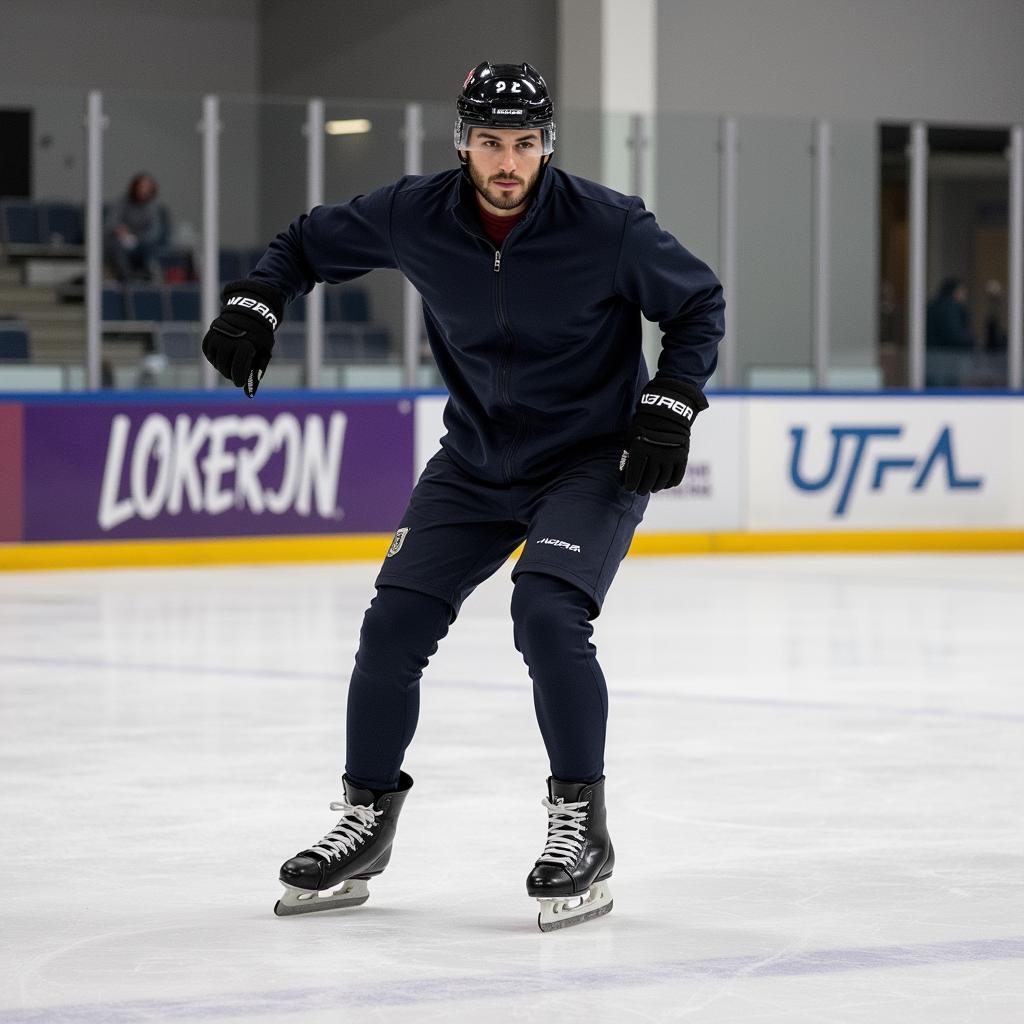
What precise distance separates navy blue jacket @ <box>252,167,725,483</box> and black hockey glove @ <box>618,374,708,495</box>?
0.23ft

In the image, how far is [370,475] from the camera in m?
10.9

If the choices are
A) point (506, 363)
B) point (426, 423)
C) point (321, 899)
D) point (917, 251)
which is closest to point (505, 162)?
point (506, 363)

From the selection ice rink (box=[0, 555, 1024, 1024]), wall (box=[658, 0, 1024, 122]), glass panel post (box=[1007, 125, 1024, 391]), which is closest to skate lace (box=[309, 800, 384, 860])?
ice rink (box=[0, 555, 1024, 1024])

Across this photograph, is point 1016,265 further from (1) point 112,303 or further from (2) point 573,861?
(2) point 573,861

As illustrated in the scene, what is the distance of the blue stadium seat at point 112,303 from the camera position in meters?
10.2

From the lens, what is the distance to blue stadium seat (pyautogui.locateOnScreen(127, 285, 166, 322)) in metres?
10.2

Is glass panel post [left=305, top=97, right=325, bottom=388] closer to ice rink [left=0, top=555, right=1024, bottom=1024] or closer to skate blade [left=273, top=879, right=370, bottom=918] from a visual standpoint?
ice rink [left=0, top=555, right=1024, bottom=1024]

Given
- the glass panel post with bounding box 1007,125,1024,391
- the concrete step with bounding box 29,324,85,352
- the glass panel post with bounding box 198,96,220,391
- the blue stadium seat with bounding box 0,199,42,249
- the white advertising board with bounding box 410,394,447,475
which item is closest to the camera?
the blue stadium seat with bounding box 0,199,42,249

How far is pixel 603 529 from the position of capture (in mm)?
3332

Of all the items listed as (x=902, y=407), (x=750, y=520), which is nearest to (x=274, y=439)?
(x=750, y=520)

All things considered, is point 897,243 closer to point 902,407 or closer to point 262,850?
point 902,407

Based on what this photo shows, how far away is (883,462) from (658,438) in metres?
8.92

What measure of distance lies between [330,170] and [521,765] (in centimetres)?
633

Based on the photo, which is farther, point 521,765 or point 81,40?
point 81,40
